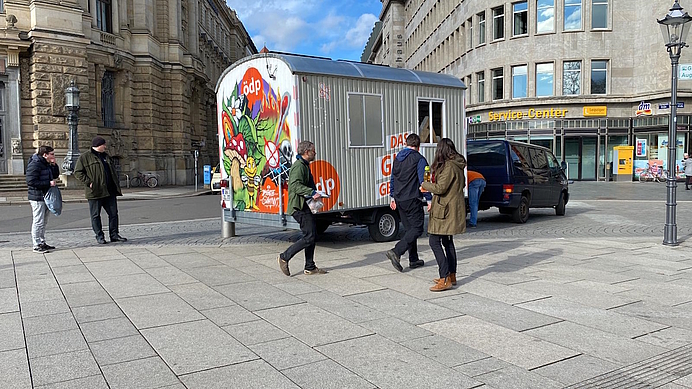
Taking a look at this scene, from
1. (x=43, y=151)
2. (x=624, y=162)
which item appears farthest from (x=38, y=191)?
(x=624, y=162)

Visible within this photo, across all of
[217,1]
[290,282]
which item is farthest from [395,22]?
[290,282]

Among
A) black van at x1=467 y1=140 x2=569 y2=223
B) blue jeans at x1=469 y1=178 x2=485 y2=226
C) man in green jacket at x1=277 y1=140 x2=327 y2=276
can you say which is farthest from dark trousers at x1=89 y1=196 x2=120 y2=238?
black van at x1=467 y1=140 x2=569 y2=223

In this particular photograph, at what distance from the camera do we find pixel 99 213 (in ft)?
34.1

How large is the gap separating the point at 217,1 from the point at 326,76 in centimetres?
4971

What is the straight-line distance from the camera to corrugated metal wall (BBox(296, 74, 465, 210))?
9.30m

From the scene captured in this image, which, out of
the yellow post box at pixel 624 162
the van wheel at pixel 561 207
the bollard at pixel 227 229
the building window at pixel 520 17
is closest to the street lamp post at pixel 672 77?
the van wheel at pixel 561 207

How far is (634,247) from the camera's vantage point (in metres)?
9.91

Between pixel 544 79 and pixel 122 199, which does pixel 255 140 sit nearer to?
pixel 122 199

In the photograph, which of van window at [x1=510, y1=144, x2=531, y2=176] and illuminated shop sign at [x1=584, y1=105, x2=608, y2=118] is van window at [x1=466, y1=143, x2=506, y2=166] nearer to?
van window at [x1=510, y1=144, x2=531, y2=176]

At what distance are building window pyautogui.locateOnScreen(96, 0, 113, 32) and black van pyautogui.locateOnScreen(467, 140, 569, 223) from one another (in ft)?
81.8

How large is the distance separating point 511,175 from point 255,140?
642 cm

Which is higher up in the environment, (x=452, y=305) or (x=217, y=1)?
(x=217, y=1)

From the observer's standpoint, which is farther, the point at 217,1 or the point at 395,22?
the point at 395,22

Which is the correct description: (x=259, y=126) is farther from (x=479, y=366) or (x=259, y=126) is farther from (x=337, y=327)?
(x=479, y=366)
